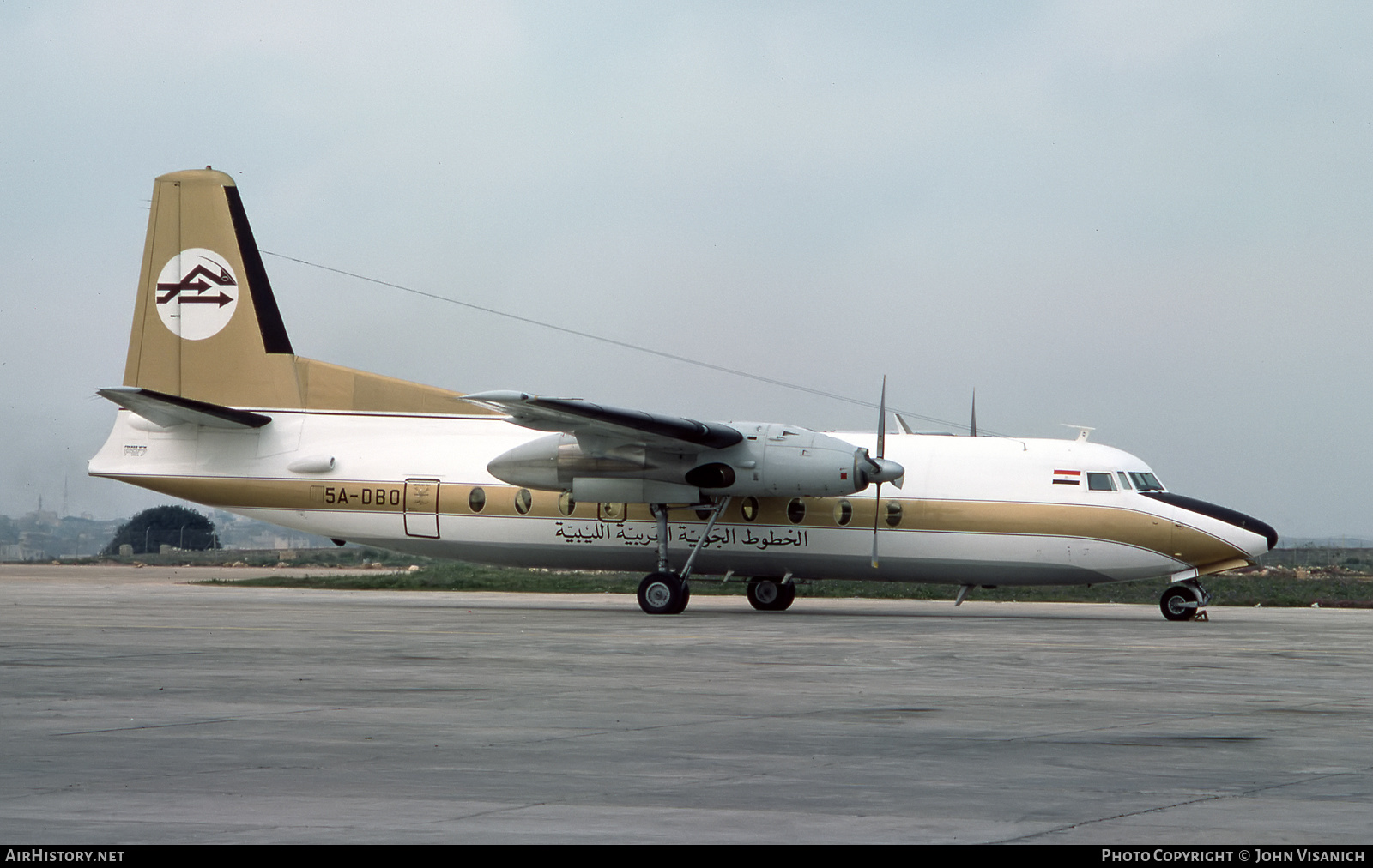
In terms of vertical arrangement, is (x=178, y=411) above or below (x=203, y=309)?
below

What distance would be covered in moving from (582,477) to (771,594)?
4981 millimetres

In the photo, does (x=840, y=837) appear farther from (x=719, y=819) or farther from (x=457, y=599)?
(x=457, y=599)

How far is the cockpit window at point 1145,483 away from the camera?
2453 centimetres

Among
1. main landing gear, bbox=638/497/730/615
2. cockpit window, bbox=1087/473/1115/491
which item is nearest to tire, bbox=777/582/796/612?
main landing gear, bbox=638/497/730/615

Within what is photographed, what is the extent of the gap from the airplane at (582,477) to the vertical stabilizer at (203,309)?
0.04 metres

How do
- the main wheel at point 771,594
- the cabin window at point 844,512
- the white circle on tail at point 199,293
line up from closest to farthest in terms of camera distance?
the cabin window at point 844,512
the main wheel at point 771,594
the white circle on tail at point 199,293

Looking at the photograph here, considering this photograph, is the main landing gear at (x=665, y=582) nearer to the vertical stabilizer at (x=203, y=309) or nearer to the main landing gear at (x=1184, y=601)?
the main landing gear at (x=1184, y=601)

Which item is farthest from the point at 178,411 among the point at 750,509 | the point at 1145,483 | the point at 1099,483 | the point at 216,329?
the point at 1145,483

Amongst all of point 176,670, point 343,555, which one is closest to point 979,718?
point 176,670

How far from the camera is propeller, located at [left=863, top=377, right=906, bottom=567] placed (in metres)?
23.6

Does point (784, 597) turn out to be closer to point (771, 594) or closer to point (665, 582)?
point (771, 594)

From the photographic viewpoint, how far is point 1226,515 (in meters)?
24.1

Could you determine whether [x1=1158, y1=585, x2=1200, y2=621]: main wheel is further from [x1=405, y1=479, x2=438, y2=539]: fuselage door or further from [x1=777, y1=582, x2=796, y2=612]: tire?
[x1=405, y1=479, x2=438, y2=539]: fuselage door

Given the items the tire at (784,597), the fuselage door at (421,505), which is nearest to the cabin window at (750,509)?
the tire at (784,597)
